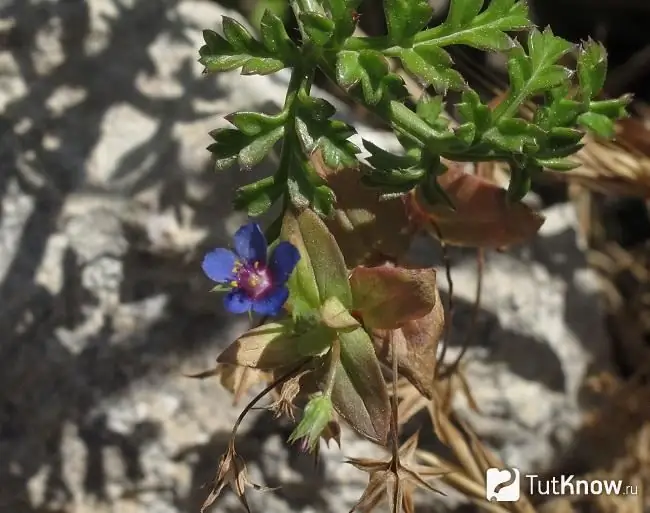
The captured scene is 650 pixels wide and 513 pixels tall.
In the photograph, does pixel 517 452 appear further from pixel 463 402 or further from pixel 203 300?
pixel 203 300

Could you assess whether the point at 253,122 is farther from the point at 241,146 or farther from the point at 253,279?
the point at 253,279

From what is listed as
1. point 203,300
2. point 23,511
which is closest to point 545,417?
point 203,300

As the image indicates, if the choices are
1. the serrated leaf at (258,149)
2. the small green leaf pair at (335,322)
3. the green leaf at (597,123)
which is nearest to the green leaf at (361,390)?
the small green leaf pair at (335,322)

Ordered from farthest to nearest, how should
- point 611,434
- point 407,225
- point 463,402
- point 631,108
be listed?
point 631,108, point 611,434, point 463,402, point 407,225

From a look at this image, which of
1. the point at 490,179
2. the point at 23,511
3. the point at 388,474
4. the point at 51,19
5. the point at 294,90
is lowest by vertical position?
the point at 23,511

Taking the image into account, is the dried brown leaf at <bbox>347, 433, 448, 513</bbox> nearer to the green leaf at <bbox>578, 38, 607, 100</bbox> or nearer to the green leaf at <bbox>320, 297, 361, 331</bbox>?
the green leaf at <bbox>320, 297, 361, 331</bbox>

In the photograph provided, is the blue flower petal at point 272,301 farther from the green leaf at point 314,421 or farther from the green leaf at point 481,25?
the green leaf at point 481,25
